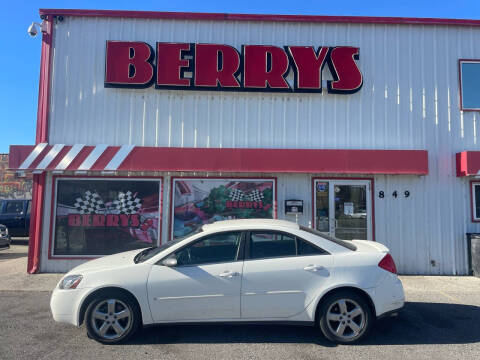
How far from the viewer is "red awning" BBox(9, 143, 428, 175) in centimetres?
807

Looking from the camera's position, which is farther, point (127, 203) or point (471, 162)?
point (127, 203)

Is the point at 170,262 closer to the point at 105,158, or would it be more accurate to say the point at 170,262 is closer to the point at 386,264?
the point at 386,264

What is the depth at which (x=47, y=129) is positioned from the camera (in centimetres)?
859

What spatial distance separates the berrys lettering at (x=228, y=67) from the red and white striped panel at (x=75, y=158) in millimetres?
1743

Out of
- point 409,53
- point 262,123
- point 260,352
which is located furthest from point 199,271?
point 409,53

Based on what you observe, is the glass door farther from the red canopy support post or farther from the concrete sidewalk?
the red canopy support post

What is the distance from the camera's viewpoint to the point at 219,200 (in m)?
8.53

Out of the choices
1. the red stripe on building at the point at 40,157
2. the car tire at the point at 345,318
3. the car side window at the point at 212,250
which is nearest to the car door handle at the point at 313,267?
the car tire at the point at 345,318

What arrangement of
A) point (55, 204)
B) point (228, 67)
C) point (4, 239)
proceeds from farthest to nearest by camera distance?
point (4, 239) < point (228, 67) < point (55, 204)

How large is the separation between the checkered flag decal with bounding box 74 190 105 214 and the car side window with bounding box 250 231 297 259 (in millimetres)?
5330

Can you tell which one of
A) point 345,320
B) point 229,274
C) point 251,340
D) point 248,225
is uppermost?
point 248,225

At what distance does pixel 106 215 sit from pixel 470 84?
381 inches

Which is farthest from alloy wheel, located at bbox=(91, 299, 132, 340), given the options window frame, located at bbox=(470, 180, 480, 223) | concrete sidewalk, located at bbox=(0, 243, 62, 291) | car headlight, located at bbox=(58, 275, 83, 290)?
window frame, located at bbox=(470, 180, 480, 223)

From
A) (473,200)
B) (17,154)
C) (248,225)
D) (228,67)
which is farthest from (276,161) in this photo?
(17,154)
